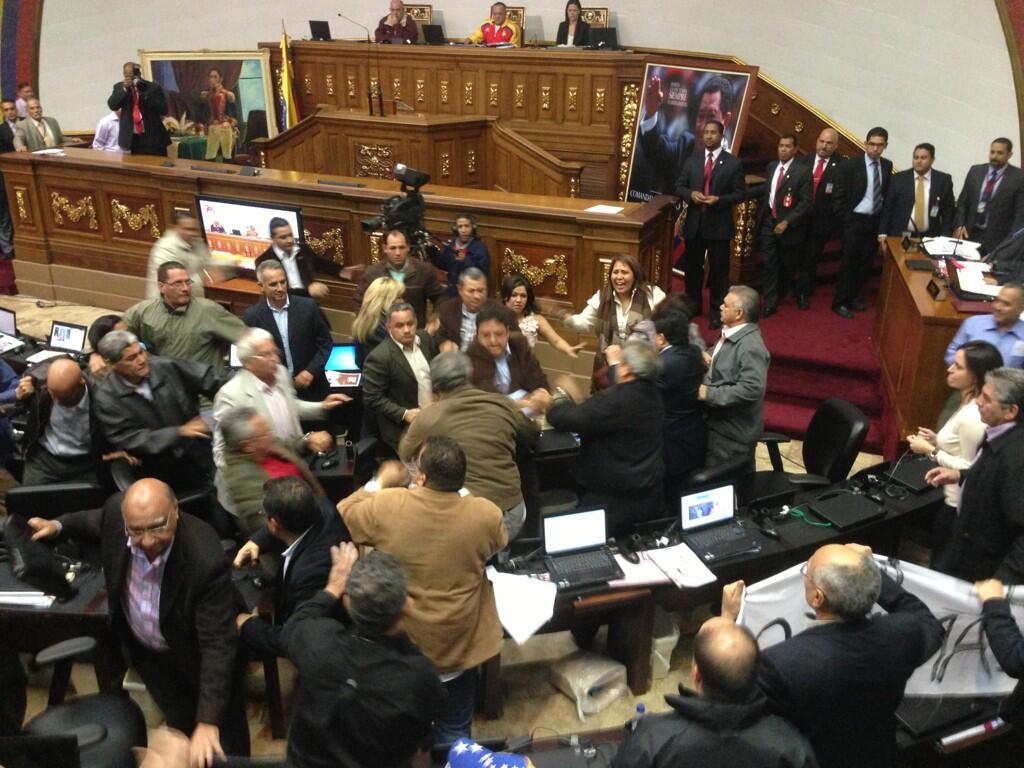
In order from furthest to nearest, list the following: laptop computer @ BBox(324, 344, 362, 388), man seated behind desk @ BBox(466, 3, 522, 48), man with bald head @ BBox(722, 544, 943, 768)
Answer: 1. man seated behind desk @ BBox(466, 3, 522, 48)
2. laptop computer @ BBox(324, 344, 362, 388)
3. man with bald head @ BBox(722, 544, 943, 768)

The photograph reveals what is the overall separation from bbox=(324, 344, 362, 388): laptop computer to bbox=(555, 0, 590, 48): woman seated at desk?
6.06m

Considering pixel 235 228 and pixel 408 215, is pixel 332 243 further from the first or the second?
pixel 408 215

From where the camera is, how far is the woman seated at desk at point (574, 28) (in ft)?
31.3

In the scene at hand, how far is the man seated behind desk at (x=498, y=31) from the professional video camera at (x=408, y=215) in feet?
15.8

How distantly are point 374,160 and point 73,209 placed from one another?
281 centimetres

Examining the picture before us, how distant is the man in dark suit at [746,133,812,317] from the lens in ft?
21.1

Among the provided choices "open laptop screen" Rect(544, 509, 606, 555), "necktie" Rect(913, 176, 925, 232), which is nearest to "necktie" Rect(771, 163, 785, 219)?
"necktie" Rect(913, 176, 925, 232)

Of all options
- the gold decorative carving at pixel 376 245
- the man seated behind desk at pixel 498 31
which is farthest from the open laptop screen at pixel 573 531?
the man seated behind desk at pixel 498 31

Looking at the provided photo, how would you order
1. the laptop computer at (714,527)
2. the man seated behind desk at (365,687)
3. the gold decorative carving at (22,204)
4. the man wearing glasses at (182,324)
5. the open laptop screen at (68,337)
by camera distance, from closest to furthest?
the man seated behind desk at (365,687) < the laptop computer at (714,527) < the man wearing glasses at (182,324) < the open laptop screen at (68,337) < the gold decorative carving at (22,204)

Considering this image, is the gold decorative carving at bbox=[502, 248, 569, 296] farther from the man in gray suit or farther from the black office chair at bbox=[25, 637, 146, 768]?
the black office chair at bbox=[25, 637, 146, 768]

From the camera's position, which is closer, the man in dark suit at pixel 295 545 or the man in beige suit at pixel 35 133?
the man in dark suit at pixel 295 545

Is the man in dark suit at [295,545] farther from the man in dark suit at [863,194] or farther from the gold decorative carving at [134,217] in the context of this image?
the gold decorative carving at [134,217]

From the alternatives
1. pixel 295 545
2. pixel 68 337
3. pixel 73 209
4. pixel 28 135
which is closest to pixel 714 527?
pixel 295 545

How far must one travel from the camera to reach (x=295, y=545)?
8.96 feet
